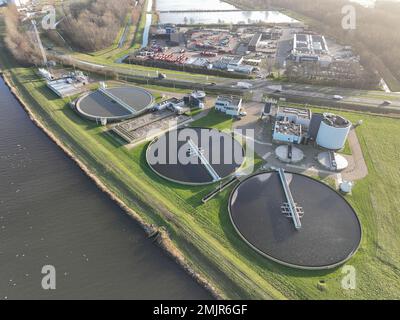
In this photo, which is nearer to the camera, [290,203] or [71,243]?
[71,243]

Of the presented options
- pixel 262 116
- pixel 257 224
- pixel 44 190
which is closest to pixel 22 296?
pixel 44 190

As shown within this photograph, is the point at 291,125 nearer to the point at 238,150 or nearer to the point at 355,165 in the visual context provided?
the point at 238,150

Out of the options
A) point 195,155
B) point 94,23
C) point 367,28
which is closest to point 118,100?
point 195,155

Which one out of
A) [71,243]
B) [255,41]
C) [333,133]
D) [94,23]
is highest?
[94,23]

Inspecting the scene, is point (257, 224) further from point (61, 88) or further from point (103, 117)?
point (61, 88)

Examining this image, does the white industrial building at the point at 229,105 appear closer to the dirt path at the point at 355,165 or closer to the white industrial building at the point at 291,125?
the white industrial building at the point at 291,125

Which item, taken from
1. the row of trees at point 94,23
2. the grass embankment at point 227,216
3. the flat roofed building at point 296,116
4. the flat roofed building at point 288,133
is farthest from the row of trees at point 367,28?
the row of trees at point 94,23

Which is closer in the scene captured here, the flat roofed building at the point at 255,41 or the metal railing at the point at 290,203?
the metal railing at the point at 290,203
